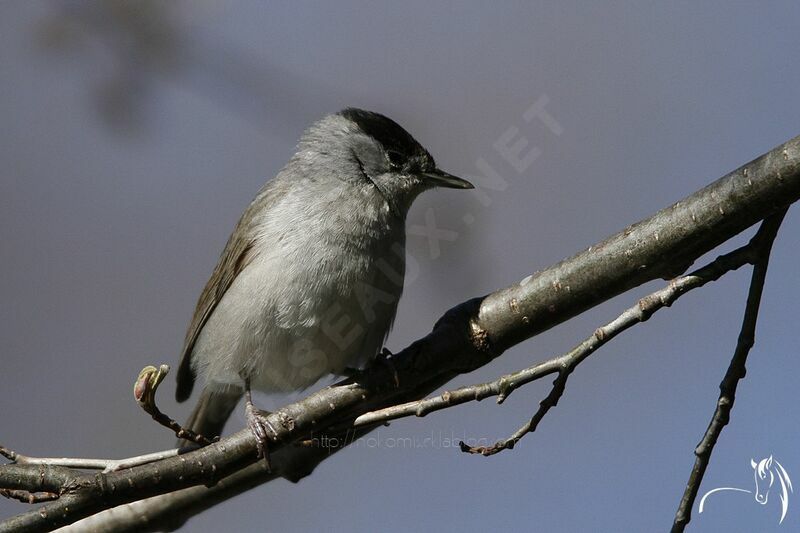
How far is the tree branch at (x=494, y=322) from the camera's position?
259 cm

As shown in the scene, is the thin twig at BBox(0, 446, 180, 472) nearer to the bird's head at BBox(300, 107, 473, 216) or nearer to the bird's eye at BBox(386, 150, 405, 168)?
the bird's head at BBox(300, 107, 473, 216)

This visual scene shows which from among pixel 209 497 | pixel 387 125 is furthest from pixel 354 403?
pixel 387 125

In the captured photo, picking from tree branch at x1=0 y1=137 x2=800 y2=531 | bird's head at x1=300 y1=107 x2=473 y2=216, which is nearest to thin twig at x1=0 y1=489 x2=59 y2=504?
tree branch at x1=0 y1=137 x2=800 y2=531

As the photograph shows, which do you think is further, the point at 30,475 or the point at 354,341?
the point at 354,341

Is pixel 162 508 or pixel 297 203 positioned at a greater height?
pixel 297 203

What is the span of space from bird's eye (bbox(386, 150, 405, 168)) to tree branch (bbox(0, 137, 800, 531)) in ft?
5.53

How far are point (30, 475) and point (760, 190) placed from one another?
2515mm

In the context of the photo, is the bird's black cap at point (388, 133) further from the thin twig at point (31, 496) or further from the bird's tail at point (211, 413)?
the thin twig at point (31, 496)

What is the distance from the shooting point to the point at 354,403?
10.7 ft

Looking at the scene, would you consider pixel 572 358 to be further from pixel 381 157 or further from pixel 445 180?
pixel 381 157

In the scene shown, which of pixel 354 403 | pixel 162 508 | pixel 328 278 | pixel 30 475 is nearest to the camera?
pixel 30 475

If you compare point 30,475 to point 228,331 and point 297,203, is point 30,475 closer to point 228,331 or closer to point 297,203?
point 228,331

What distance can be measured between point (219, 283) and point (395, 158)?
1.26 meters

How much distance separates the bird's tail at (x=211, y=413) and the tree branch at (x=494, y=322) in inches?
72.3
